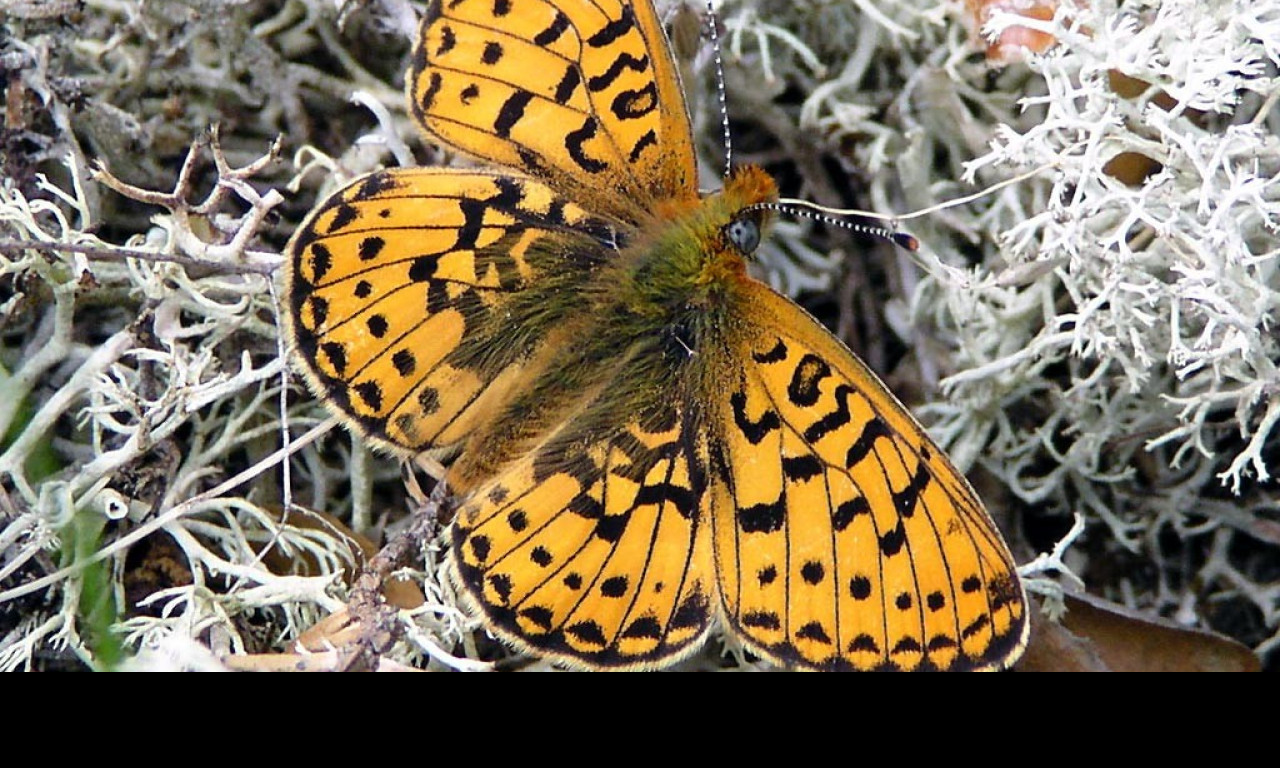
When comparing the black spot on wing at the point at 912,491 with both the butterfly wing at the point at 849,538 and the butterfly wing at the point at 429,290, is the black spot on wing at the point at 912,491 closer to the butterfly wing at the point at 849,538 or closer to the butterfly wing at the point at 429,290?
the butterfly wing at the point at 849,538

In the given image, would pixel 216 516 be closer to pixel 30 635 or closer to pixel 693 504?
pixel 30 635

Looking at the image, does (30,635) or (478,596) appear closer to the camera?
(478,596)

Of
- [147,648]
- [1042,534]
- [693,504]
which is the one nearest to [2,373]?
[147,648]

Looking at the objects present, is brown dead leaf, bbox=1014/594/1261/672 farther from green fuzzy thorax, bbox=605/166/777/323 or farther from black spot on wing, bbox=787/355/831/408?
green fuzzy thorax, bbox=605/166/777/323

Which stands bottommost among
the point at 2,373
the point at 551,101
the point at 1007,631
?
the point at 1007,631

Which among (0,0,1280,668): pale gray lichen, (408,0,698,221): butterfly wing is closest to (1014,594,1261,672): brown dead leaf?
(0,0,1280,668): pale gray lichen

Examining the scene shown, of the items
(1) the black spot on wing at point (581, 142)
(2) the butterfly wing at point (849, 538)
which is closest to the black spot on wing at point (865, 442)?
(2) the butterfly wing at point (849, 538)
